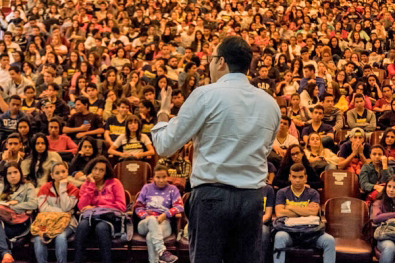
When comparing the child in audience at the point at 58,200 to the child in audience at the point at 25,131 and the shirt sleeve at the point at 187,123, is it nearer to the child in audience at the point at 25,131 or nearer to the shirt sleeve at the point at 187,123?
the child in audience at the point at 25,131

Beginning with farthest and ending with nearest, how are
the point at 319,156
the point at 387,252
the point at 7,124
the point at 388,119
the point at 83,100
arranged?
1. the point at 388,119
2. the point at 83,100
3. the point at 7,124
4. the point at 319,156
5. the point at 387,252

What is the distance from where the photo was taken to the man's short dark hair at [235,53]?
6.22 ft

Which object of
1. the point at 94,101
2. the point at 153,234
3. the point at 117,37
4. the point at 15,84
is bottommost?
the point at 153,234

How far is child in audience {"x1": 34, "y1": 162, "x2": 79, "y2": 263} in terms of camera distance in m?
4.30

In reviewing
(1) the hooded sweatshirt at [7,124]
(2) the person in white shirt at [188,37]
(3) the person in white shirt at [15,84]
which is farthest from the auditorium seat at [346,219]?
(2) the person in white shirt at [188,37]

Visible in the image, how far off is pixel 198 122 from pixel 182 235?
2.81 metres

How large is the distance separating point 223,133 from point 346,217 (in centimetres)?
312

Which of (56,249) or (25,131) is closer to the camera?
(56,249)

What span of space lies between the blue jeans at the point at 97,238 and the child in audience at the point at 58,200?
0.13 meters

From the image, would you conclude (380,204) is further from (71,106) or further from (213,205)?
(71,106)

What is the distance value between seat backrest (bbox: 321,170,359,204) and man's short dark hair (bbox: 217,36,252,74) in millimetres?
3322

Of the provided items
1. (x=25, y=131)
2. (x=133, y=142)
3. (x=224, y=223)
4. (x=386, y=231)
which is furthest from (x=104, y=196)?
(x=224, y=223)

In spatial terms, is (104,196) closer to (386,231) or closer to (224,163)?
(386,231)

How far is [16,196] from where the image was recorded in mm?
4594
